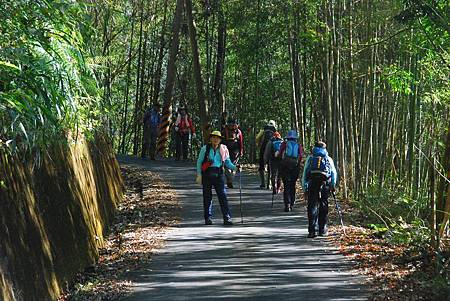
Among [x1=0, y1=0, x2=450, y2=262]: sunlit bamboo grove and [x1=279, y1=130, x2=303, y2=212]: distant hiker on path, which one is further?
[x1=279, y1=130, x2=303, y2=212]: distant hiker on path

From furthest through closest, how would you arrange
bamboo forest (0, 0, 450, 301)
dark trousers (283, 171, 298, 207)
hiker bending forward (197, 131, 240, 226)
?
1. dark trousers (283, 171, 298, 207)
2. hiker bending forward (197, 131, 240, 226)
3. bamboo forest (0, 0, 450, 301)

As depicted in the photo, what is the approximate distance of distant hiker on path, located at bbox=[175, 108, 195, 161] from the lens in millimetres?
24875

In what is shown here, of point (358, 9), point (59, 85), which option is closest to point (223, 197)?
point (59, 85)

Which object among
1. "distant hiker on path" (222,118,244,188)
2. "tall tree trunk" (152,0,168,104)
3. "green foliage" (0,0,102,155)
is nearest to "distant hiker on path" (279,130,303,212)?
"distant hiker on path" (222,118,244,188)

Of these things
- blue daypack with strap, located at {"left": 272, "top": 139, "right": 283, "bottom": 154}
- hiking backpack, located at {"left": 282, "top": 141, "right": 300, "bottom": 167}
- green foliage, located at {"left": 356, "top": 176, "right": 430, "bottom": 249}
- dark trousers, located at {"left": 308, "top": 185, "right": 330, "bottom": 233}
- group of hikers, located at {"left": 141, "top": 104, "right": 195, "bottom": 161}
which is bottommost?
green foliage, located at {"left": 356, "top": 176, "right": 430, "bottom": 249}

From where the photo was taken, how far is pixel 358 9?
63.2 ft

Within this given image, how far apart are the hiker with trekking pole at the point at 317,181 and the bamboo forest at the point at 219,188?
34mm

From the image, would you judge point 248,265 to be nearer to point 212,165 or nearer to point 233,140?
point 212,165

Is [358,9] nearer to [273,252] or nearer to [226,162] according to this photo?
[226,162]

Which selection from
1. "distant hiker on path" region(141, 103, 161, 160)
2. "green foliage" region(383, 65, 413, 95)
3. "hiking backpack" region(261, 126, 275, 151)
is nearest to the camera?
"green foliage" region(383, 65, 413, 95)

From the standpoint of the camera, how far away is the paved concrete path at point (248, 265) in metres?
8.35

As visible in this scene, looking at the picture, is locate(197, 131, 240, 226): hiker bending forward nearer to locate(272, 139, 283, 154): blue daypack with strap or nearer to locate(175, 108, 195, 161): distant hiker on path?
locate(272, 139, 283, 154): blue daypack with strap

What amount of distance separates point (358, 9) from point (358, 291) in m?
12.3

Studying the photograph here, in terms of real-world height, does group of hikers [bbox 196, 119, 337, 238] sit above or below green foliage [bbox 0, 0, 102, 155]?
below
